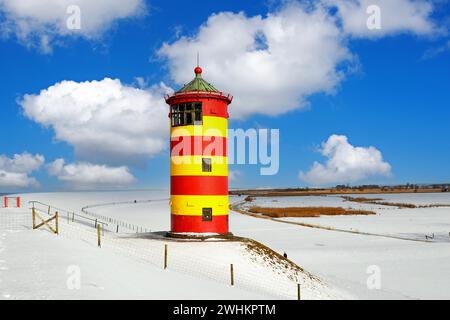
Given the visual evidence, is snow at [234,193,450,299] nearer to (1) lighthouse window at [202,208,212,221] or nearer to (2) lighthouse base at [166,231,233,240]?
Answer: (2) lighthouse base at [166,231,233,240]

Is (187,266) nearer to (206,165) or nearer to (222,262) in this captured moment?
(222,262)

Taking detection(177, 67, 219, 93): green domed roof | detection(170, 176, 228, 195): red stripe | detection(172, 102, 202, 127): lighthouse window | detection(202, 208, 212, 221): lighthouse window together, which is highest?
detection(177, 67, 219, 93): green domed roof

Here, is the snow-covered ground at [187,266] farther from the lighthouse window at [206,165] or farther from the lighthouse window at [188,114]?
the lighthouse window at [188,114]

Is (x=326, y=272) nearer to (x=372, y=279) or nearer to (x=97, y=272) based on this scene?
(x=372, y=279)

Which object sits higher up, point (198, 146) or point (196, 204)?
point (198, 146)

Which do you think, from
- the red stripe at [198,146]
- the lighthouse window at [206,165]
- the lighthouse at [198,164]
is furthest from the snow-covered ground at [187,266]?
the red stripe at [198,146]

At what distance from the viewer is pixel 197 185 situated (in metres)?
21.8

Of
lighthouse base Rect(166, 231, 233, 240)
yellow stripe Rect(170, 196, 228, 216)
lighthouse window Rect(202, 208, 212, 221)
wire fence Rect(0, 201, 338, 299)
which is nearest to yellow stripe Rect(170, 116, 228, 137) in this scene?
yellow stripe Rect(170, 196, 228, 216)

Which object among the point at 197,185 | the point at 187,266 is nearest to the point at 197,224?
the point at 197,185

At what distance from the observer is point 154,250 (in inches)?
780

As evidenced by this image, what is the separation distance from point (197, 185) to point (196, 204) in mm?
1015

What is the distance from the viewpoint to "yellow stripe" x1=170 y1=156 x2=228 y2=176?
71.4 ft
